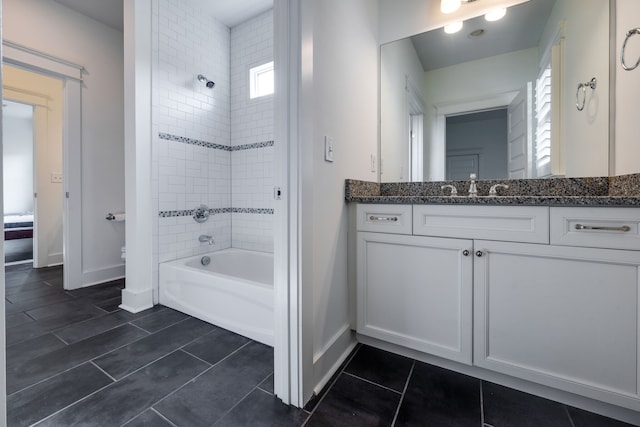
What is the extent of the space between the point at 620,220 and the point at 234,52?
10.8 ft

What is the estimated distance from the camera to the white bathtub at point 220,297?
1.76 metres

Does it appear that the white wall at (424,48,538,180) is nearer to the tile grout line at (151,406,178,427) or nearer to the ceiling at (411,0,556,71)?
the ceiling at (411,0,556,71)

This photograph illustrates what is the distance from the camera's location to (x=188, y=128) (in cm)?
261

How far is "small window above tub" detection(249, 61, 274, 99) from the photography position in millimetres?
2818

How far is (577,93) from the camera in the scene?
1.50 meters

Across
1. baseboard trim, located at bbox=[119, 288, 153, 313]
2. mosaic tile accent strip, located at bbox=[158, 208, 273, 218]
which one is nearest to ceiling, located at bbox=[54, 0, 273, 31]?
mosaic tile accent strip, located at bbox=[158, 208, 273, 218]

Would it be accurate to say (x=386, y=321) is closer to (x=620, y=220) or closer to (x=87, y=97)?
(x=620, y=220)

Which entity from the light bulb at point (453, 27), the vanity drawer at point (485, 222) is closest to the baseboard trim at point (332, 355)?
the vanity drawer at point (485, 222)

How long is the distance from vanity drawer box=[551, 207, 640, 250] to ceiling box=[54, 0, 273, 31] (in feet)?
9.31

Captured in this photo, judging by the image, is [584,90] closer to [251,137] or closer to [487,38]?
[487,38]

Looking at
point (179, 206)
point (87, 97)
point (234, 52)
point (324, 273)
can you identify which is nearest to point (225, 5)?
point (234, 52)

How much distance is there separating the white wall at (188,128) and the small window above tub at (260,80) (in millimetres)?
319

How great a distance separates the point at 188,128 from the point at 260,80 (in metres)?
0.86

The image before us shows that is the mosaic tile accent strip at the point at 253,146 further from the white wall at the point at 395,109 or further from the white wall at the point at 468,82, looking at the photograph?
the white wall at the point at 468,82
